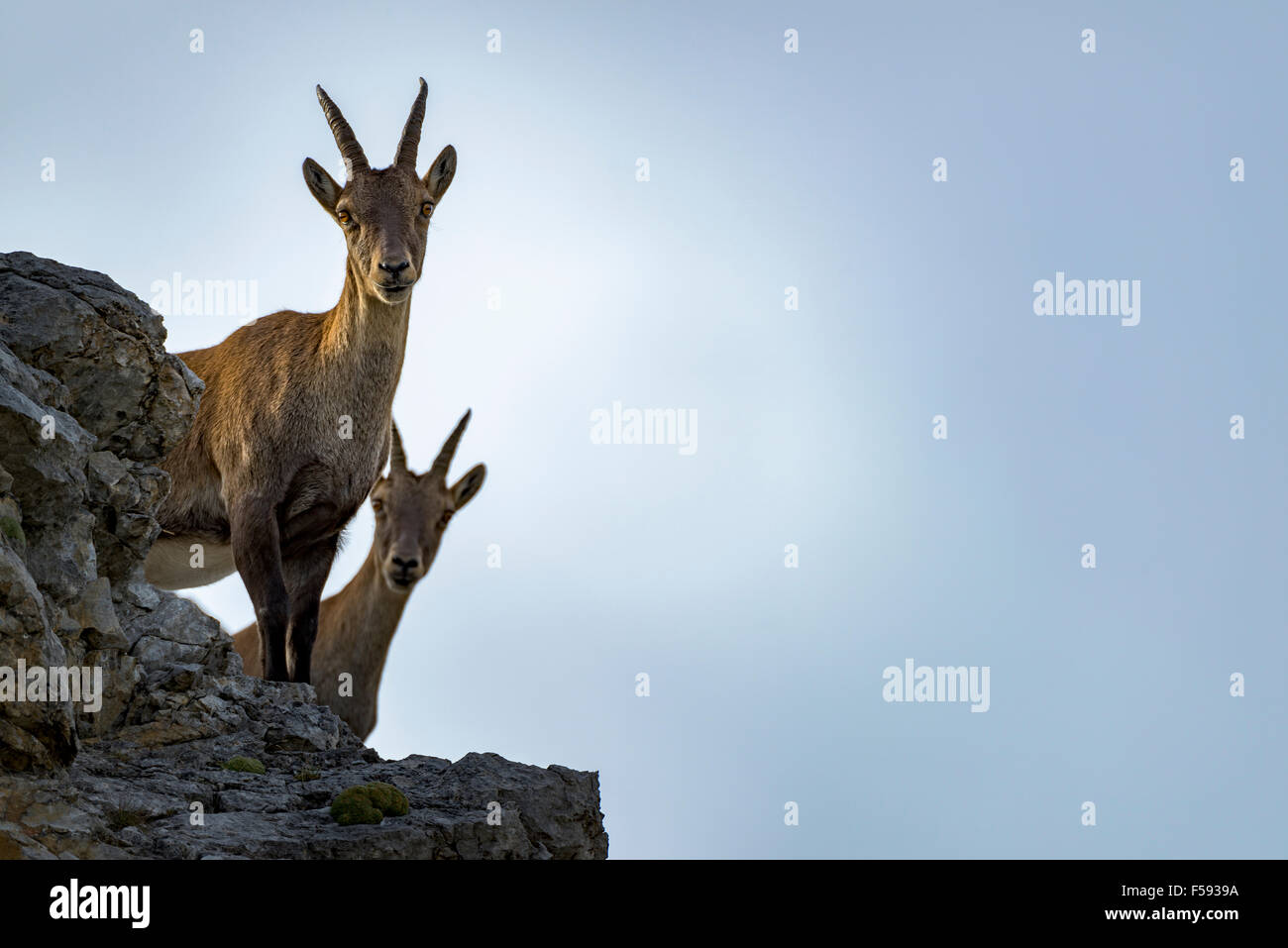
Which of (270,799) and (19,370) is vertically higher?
(19,370)

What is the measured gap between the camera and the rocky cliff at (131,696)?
9.22m

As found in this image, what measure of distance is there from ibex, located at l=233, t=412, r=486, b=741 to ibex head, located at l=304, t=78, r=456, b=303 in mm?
2747

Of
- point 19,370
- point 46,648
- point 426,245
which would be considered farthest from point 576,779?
point 426,245

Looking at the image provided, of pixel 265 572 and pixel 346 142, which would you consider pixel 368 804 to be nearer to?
pixel 265 572

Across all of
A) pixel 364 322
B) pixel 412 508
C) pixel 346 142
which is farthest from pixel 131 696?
pixel 346 142

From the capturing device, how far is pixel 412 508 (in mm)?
16625

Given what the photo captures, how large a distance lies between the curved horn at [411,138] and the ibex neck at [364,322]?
1285 millimetres

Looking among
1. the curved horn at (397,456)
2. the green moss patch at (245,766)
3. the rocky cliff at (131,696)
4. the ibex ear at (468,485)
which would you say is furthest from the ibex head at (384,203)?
the green moss patch at (245,766)

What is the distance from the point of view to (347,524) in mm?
15602

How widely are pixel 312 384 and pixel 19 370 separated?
15.6 ft

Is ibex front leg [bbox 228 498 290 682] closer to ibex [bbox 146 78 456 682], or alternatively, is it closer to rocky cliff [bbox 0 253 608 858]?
ibex [bbox 146 78 456 682]

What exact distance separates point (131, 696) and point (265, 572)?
2.74 m
